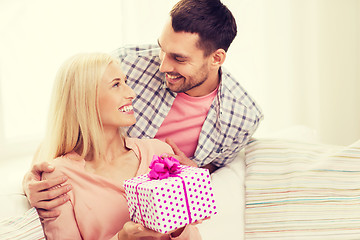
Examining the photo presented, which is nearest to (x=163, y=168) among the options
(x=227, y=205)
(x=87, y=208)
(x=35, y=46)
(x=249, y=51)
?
(x=87, y=208)

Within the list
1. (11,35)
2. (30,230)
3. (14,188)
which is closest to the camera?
(30,230)

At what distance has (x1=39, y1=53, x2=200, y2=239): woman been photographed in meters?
1.42

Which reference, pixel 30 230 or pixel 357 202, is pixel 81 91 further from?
pixel 357 202

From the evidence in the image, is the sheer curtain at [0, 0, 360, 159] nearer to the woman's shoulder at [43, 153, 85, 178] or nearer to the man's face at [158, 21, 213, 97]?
the man's face at [158, 21, 213, 97]

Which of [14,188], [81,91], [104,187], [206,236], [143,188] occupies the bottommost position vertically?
[206,236]

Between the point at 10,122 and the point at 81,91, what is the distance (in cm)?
→ 152

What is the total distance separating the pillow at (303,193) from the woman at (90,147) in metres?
0.51

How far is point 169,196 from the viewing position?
1212 millimetres

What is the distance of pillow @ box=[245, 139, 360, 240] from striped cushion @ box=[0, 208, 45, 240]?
807 mm

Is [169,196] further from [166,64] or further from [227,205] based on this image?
[166,64]

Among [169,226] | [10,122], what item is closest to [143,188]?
[169,226]

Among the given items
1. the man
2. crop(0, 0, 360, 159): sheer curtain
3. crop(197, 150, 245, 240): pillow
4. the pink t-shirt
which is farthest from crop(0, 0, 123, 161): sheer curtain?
crop(197, 150, 245, 240): pillow

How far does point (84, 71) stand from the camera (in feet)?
4.80

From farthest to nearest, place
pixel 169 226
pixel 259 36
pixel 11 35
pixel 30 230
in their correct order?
pixel 259 36 → pixel 11 35 → pixel 30 230 → pixel 169 226
